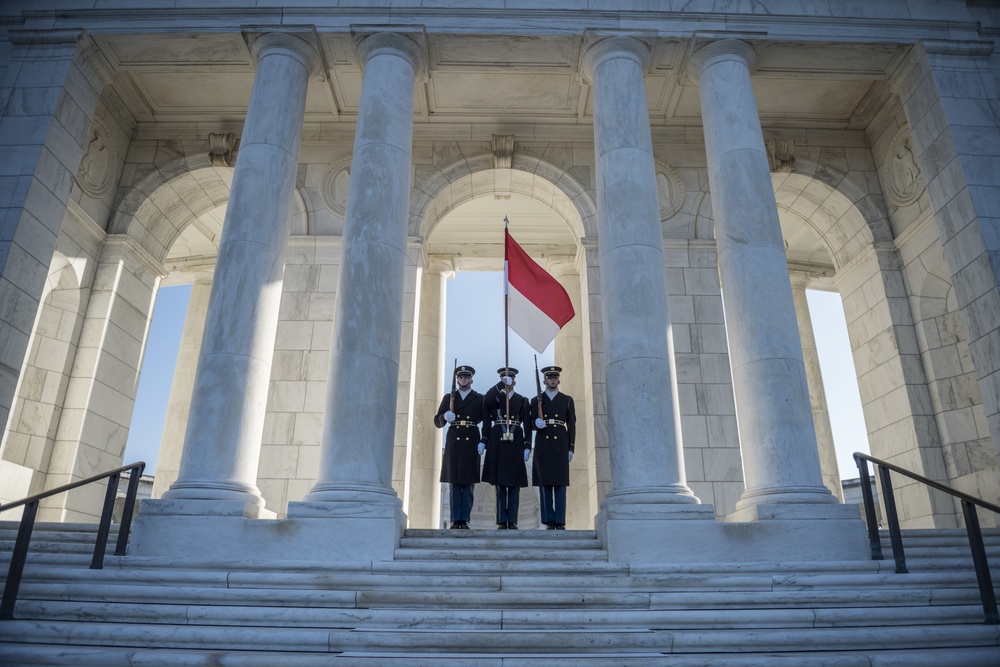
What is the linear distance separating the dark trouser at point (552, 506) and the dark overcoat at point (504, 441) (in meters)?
0.41

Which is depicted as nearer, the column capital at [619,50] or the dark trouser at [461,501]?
the dark trouser at [461,501]

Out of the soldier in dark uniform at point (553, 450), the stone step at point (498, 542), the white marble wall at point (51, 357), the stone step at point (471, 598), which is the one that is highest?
the white marble wall at point (51, 357)

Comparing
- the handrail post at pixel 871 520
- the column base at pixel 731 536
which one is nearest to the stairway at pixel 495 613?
the column base at pixel 731 536

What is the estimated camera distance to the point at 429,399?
65.4ft

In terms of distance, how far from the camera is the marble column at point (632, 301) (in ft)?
36.6

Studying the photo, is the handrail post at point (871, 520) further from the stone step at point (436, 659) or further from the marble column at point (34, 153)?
the marble column at point (34, 153)

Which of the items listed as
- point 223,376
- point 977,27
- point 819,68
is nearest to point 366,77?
point 223,376

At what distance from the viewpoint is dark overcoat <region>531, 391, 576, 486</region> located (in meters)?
12.9

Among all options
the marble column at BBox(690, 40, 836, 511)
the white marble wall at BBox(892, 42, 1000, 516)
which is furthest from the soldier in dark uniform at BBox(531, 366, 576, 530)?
the white marble wall at BBox(892, 42, 1000, 516)

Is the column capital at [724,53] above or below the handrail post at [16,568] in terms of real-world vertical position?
above

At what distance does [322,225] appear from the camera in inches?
688

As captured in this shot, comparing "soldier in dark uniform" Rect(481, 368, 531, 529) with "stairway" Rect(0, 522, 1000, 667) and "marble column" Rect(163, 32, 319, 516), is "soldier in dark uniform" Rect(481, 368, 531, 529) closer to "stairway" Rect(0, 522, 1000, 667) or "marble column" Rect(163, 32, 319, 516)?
"stairway" Rect(0, 522, 1000, 667)

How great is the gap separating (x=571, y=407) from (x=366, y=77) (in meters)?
7.46

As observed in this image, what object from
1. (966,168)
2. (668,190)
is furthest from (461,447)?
(966,168)
